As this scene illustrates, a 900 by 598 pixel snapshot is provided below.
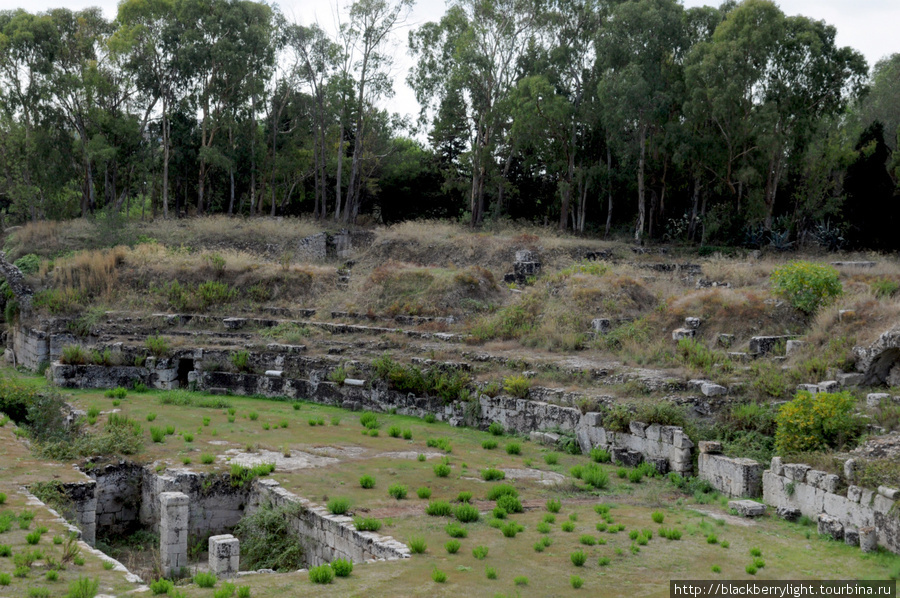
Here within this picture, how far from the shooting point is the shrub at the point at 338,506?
10.3 meters

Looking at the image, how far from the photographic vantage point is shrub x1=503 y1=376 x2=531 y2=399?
16.5 meters

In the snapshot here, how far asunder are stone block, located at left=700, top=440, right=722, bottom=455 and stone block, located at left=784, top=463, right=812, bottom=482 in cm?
155

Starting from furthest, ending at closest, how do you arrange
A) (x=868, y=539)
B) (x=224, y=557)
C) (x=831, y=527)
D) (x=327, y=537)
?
(x=327, y=537) < (x=831, y=527) < (x=868, y=539) < (x=224, y=557)

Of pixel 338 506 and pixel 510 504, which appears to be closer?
pixel 338 506

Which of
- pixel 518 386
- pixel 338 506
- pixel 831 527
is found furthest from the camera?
pixel 518 386

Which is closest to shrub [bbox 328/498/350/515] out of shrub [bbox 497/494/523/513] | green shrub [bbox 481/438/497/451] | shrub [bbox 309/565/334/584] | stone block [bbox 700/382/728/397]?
shrub [bbox 497/494/523/513]

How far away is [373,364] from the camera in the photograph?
1912 cm

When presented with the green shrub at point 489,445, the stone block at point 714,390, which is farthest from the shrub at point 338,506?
the stone block at point 714,390

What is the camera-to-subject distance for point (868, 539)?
916cm

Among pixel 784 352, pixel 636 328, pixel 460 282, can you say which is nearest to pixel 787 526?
pixel 784 352

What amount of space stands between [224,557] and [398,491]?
117 inches

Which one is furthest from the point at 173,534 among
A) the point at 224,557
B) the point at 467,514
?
the point at 467,514

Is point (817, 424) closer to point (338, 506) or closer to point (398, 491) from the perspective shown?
point (398, 491)

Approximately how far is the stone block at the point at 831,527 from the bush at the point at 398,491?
561cm
